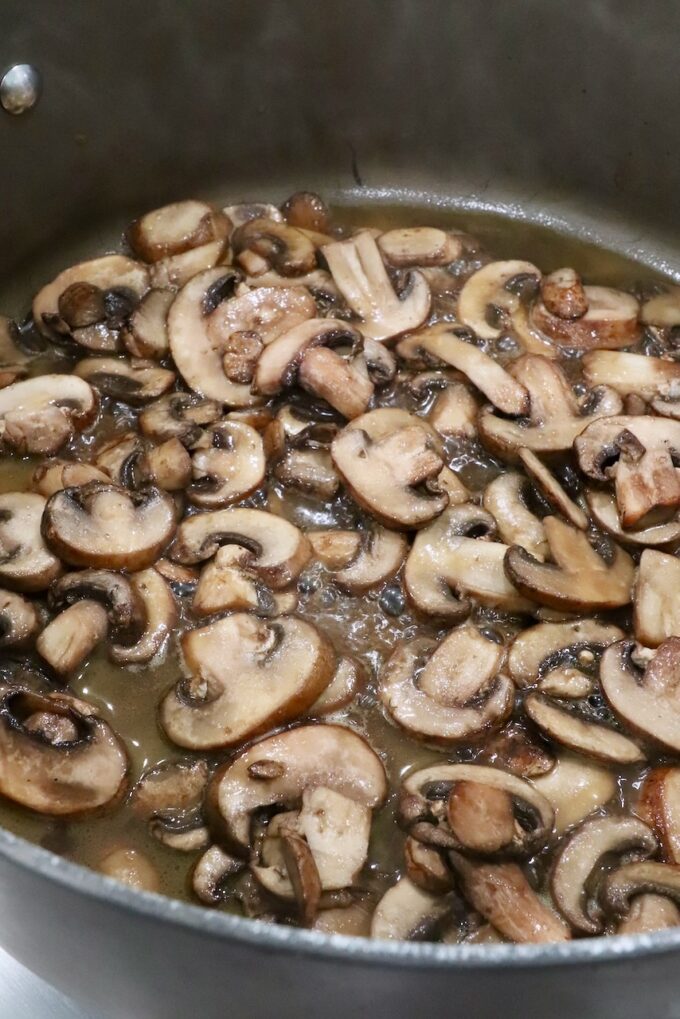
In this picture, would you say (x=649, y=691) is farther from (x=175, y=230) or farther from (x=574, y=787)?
(x=175, y=230)

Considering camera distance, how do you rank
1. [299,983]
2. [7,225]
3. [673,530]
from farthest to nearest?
[7,225] < [673,530] < [299,983]

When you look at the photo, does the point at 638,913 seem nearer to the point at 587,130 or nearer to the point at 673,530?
the point at 673,530

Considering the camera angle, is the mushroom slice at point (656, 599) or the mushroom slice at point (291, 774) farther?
the mushroom slice at point (656, 599)

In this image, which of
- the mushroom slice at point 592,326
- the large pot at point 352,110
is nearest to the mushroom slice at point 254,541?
the mushroom slice at point 592,326

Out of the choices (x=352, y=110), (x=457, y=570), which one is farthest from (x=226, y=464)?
(x=352, y=110)

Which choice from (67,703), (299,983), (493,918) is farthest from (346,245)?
(299,983)

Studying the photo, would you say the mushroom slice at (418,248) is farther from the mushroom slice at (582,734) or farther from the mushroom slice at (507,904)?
the mushroom slice at (507,904)
